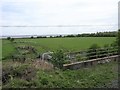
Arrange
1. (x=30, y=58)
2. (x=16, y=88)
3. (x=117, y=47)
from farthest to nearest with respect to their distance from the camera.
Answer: (x=117, y=47) < (x=30, y=58) < (x=16, y=88)

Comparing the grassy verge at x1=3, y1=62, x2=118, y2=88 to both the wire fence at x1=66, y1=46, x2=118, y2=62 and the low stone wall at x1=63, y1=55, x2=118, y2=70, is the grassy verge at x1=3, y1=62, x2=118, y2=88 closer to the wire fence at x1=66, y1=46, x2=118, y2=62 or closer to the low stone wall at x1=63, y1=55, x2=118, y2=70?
the low stone wall at x1=63, y1=55, x2=118, y2=70

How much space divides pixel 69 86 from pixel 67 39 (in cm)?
691

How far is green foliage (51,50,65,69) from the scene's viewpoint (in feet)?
35.5

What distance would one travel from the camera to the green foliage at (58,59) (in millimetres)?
10812

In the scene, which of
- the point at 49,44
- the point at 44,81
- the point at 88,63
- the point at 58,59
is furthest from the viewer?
the point at 49,44

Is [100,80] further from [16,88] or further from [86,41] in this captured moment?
[86,41]

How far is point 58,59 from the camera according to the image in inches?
431

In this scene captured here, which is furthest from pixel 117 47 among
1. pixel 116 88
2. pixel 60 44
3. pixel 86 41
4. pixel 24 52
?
pixel 116 88

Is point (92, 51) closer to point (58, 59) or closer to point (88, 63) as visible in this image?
point (88, 63)

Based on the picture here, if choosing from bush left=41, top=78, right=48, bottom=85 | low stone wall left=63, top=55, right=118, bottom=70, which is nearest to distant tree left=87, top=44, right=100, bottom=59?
low stone wall left=63, top=55, right=118, bottom=70

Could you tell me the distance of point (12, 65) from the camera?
895cm

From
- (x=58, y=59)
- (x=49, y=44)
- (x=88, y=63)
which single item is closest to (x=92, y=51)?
(x=88, y=63)

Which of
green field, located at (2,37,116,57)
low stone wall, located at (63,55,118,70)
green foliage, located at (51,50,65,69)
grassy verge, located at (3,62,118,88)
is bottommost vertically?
grassy verge, located at (3,62,118,88)

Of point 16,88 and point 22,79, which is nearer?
point 16,88
